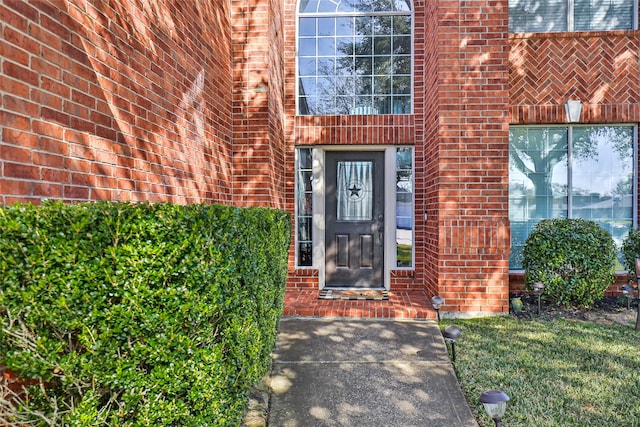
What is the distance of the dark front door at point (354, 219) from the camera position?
5.84 m

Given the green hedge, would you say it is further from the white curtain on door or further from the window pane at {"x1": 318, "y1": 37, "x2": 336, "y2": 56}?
the window pane at {"x1": 318, "y1": 37, "x2": 336, "y2": 56}

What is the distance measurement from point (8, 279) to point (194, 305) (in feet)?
2.14

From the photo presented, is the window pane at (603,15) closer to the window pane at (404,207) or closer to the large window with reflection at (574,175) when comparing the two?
the large window with reflection at (574,175)

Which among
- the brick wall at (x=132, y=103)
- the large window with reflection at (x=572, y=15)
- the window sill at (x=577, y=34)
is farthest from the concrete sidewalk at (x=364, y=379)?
the large window with reflection at (x=572, y=15)

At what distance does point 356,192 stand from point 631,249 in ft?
11.9

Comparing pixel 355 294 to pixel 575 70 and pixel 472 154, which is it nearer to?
pixel 472 154

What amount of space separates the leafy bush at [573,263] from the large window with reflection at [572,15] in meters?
2.88

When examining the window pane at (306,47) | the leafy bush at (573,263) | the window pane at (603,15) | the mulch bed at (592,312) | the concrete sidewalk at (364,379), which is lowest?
the concrete sidewalk at (364,379)

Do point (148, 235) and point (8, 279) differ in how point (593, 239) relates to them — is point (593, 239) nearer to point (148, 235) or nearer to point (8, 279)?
point (148, 235)

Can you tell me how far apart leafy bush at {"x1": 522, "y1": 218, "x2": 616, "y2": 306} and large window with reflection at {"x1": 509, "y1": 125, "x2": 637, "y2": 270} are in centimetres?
69

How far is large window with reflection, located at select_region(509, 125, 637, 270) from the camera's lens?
5.25 m

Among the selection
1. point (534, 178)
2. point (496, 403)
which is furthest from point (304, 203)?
point (496, 403)

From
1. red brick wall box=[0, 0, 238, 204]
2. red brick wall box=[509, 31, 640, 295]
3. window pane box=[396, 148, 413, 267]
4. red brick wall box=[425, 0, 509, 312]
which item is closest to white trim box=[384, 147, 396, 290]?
window pane box=[396, 148, 413, 267]

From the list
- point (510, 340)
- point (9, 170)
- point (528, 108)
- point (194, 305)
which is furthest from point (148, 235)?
point (528, 108)
